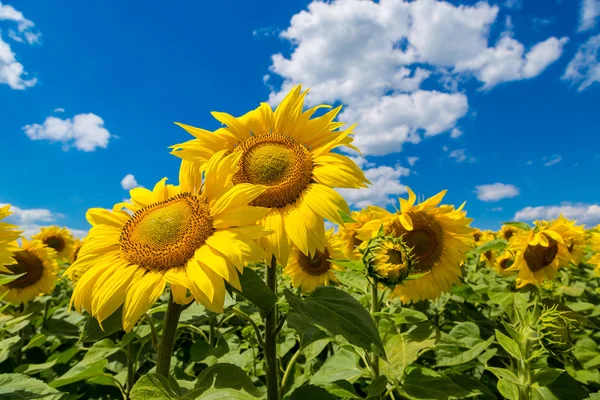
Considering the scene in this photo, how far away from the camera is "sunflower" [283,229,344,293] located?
491 centimetres

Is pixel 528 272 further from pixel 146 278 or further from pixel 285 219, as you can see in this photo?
pixel 146 278

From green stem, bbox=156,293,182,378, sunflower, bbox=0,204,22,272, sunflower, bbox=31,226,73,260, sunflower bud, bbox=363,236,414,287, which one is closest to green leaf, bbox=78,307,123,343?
green stem, bbox=156,293,182,378

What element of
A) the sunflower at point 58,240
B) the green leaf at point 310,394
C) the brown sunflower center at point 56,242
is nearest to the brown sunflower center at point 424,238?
the green leaf at point 310,394

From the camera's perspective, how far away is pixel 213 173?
6.31 feet

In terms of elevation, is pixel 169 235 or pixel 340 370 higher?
pixel 169 235

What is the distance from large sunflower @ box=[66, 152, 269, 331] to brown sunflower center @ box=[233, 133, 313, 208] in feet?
0.59

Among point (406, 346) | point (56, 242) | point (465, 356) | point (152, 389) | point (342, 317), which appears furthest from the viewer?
point (56, 242)

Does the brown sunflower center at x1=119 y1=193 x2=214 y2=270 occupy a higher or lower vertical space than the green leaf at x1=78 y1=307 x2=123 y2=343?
higher

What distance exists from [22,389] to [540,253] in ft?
15.1

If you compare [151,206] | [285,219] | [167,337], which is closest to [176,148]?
[151,206]

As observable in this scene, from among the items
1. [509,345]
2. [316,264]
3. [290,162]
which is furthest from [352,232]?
[290,162]

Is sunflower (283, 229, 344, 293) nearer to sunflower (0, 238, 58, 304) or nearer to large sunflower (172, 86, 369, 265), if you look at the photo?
large sunflower (172, 86, 369, 265)

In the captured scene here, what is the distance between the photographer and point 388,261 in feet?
7.91

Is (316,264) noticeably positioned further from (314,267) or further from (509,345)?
(509,345)
